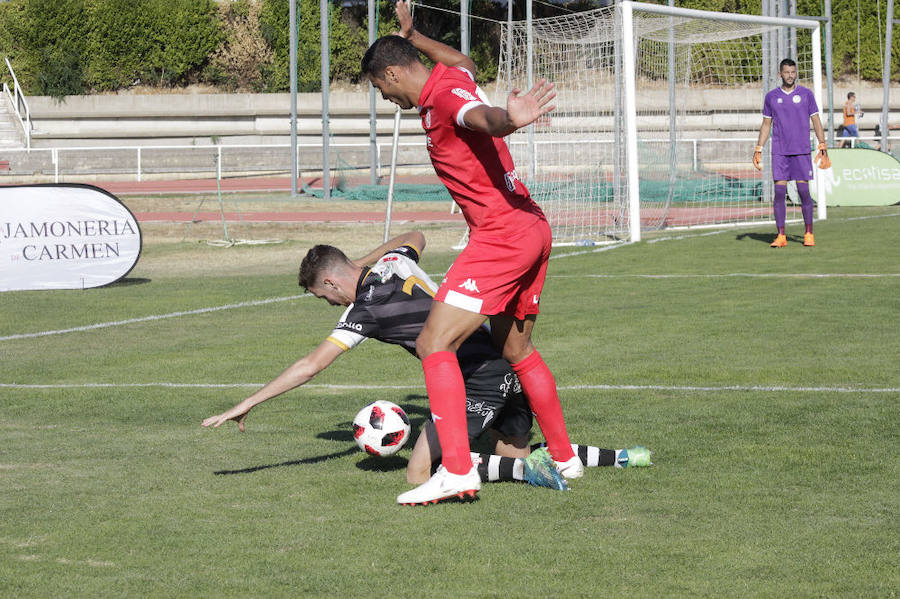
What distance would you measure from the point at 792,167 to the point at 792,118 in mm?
642

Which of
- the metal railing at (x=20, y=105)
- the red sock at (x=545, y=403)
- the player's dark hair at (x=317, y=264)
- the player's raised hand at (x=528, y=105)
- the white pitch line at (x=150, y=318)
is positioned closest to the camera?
the player's raised hand at (x=528, y=105)

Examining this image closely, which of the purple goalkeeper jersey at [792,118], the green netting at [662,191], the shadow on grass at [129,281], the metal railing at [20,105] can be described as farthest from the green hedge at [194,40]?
the shadow on grass at [129,281]

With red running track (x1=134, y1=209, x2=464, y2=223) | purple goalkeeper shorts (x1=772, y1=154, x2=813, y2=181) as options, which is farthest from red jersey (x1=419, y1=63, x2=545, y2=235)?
red running track (x1=134, y1=209, x2=464, y2=223)

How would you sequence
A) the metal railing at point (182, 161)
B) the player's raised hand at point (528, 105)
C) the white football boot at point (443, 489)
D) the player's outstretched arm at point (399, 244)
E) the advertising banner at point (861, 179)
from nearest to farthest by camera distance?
the player's raised hand at point (528, 105)
the white football boot at point (443, 489)
the player's outstretched arm at point (399, 244)
the advertising banner at point (861, 179)
the metal railing at point (182, 161)

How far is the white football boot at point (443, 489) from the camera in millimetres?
5039

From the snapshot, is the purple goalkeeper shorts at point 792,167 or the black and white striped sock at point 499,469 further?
→ the purple goalkeeper shorts at point 792,167

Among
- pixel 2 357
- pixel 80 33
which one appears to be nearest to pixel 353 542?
pixel 2 357

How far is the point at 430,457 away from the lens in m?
5.51

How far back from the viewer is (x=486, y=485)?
550cm

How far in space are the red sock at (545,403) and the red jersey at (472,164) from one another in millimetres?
660

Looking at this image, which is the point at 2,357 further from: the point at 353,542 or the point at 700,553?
the point at 700,553

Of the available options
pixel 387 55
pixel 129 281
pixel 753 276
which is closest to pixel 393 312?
pixel 387 55

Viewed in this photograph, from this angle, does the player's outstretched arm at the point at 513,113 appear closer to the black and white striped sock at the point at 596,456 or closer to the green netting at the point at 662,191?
the black and white striped sock at the point at 596,456

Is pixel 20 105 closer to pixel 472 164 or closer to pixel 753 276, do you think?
pixel 753 276
